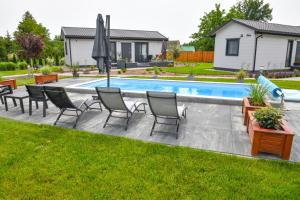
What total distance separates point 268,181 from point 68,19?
33.2 metres

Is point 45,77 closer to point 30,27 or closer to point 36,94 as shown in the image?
point 36,94

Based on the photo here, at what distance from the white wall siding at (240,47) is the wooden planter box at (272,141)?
574 inches

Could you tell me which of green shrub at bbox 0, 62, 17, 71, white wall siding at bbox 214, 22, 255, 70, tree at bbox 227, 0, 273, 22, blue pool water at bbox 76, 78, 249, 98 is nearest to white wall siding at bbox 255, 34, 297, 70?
white wall siding at bbox 214, 22, 255, 70

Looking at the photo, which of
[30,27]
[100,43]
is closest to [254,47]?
[100,43]

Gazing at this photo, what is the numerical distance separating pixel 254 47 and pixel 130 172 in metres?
16.7

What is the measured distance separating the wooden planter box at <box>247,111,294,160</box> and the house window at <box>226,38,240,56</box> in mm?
15605

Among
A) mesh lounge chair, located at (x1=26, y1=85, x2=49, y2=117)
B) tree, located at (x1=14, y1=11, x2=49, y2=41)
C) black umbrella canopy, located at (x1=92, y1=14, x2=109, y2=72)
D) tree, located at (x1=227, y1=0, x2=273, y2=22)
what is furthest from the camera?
tree, located at (x1=227, y1=0, x2=273, y2=22)

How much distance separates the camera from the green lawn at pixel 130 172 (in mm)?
3029

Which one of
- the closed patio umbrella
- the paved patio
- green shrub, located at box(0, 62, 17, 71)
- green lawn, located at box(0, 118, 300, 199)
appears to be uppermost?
the closed patio umbrella

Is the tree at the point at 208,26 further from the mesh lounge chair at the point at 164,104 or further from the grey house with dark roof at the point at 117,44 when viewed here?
the mesh lounge chair at the point at 164,104

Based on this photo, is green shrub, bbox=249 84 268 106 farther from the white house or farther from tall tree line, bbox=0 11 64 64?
tall tree line, bbox=0 11 64 64

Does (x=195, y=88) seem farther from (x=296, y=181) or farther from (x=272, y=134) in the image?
(x=296, y=181)

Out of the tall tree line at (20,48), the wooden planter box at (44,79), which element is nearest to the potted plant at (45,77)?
the wooden planter box at (44,79)

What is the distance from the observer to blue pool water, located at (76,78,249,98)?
34.5 ft
